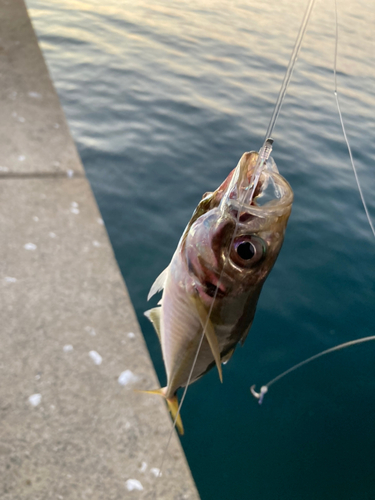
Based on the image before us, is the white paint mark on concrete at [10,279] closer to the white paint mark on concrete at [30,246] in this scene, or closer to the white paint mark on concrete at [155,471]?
the white paint mark on concrete at [30,246]

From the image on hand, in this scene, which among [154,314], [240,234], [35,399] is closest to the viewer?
[240,234]

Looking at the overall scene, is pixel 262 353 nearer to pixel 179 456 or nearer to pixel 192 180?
pixel 179 456

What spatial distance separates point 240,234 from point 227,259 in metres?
0.09

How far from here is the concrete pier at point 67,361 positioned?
81.4 inches

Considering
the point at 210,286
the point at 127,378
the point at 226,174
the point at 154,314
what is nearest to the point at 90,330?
the point at 127,378

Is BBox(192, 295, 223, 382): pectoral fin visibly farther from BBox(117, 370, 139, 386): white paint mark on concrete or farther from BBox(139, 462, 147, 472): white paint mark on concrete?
BBox(117, 370, 139, 386): white paint mark on concrete

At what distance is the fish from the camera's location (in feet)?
4.22

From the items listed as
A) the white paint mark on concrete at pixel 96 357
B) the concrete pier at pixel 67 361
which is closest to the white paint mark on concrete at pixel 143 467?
the concrete pier at pixel 67 361

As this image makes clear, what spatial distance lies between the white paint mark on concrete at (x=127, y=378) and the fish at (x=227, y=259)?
1.05 meters

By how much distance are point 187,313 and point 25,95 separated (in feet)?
13.8

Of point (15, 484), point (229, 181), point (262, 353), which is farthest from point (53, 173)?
point (229, 181)

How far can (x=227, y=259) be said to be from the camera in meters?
1.36

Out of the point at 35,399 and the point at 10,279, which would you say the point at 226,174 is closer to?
the point at 10,279

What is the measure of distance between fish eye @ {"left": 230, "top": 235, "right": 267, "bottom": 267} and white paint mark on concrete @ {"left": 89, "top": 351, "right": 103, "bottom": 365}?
1.46 m
